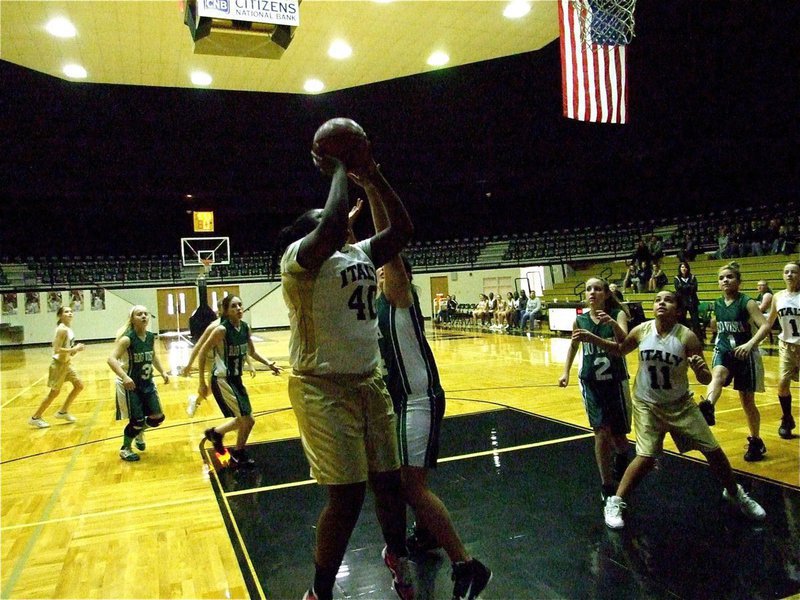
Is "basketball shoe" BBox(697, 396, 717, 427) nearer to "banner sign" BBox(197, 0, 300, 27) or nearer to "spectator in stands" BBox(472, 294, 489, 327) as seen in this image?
"banner sign" BBox(197, 0, 300, 27)

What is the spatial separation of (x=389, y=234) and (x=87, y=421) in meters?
6.99

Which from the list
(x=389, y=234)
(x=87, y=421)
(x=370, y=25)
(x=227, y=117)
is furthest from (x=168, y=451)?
(x=227, y=117)

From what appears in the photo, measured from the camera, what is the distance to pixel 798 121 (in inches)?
618

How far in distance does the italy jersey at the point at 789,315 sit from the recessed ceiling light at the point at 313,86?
7943 millimetres

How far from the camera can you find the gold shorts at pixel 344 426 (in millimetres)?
2018

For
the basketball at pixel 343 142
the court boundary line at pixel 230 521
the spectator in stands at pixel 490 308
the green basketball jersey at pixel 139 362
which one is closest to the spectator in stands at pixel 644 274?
the spectator in stands at pixel 490 308

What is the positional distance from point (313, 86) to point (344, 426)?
9416 millimetres

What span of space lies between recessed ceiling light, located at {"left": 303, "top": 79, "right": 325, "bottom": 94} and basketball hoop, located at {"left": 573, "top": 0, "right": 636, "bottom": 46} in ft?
16.8

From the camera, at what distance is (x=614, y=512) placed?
3328 millimetres

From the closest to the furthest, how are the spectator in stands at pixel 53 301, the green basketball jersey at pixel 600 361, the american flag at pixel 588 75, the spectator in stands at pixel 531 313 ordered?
1. the green basketball jersey at pixel 600 361
2. the american flag at pixel 588 75
3. the spectator in stands at pixel 531 313
4. the spectator in stands at pixel 53 301

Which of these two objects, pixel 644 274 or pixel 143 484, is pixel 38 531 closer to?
Result: pixel 143 484

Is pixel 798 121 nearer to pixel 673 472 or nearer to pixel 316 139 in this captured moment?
pixel 673 472

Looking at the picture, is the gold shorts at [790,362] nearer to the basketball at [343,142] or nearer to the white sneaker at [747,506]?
the white sneaker at [747,506]

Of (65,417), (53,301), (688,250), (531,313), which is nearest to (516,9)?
(65,417)
